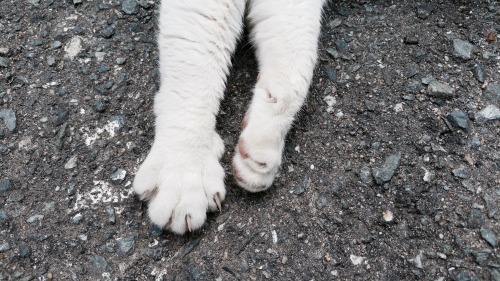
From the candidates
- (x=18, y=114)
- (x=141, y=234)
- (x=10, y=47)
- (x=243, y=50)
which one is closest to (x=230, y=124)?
(x=243, y=50)

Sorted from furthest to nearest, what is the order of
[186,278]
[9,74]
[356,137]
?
[9,74], [356,137], [186,278]

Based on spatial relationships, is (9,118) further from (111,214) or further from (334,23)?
(334,23)

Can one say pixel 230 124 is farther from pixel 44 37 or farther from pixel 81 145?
pixel 44 37

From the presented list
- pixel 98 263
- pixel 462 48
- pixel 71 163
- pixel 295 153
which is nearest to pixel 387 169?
pixel 295 153

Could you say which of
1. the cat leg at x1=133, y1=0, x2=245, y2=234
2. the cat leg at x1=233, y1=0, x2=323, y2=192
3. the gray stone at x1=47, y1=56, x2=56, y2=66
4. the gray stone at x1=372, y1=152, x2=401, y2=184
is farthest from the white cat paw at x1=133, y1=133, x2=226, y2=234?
the gray stone at x1=47, y1=56, x2=56, y2=66

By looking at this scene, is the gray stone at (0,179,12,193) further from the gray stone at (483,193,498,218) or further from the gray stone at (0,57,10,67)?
the gray stone at (483,193,498,218)

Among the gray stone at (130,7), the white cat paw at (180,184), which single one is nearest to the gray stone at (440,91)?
the white cat paw at (180,184)
